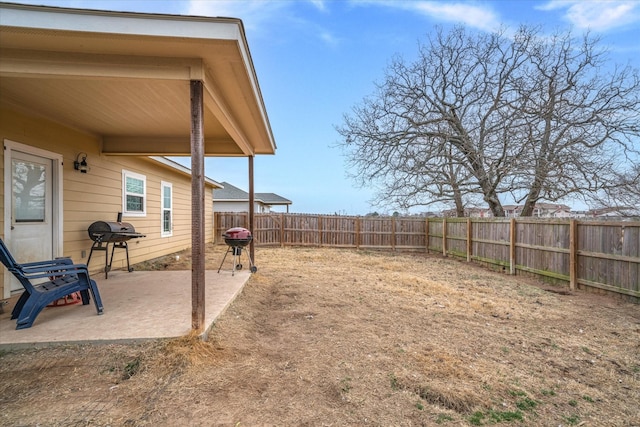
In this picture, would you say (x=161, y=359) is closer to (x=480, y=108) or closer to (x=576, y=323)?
(x=576, y=323)

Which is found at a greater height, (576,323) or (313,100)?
(313,100)

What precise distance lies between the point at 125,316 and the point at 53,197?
2.75 metres

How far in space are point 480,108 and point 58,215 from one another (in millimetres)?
13055

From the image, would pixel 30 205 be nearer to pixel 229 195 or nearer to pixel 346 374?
pixel 346 374

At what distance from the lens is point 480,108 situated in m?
12.3

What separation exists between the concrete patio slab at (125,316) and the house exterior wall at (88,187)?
105 cm

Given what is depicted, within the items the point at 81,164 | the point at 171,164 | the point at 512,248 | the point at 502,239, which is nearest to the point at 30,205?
the point at 81,164

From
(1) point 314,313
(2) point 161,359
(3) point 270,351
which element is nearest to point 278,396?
(3) point 270,351

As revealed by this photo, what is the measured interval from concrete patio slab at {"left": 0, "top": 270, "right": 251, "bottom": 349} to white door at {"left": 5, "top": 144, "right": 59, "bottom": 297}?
794 millimetres

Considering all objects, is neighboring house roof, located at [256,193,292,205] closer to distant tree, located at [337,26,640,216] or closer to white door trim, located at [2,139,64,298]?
distant tree, located at [337,26,640,216]

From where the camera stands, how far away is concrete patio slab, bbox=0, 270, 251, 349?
9.37ft

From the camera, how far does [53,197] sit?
4.89 m

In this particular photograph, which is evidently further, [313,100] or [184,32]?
[313,100]

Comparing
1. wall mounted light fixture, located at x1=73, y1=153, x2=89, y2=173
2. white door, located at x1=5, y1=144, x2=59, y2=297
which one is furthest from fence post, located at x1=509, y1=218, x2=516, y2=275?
white door, located at x1=5, y1=144, x2=59, y2=297
